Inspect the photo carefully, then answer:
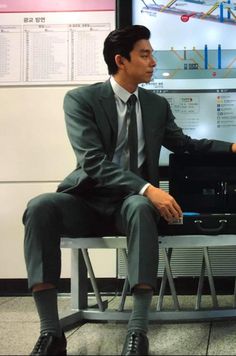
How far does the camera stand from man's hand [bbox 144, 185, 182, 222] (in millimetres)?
1381

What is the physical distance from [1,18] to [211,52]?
1.18 metres

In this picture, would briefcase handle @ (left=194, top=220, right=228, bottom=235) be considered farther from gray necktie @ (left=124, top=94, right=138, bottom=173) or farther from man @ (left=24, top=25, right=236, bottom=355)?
gray necktie @ (left=124, top=94, right=138, bottom=173)

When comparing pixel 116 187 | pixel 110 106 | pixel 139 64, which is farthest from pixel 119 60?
pixel 116 187

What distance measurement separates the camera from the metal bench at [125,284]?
1593 millimetres

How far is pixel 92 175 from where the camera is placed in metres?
1.52

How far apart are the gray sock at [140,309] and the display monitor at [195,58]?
3.56ft

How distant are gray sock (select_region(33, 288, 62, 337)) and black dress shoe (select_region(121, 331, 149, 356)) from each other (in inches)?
9.1

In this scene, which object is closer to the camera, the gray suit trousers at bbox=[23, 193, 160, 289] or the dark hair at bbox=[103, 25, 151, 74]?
the gray suit trousers at bbox=[23, 193, 160, 289]

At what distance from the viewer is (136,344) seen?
1221 mm

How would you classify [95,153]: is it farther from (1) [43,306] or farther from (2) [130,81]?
(1) [43,306]

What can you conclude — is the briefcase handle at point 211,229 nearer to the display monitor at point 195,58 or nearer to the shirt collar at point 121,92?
the shirt collar at point 121,92

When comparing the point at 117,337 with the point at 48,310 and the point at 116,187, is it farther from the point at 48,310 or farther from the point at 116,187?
the point at 116,187

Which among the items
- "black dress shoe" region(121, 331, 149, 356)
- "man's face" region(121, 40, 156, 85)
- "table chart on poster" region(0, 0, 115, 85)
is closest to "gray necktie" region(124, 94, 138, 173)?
"man's face" region(121, 40, 156, 85)

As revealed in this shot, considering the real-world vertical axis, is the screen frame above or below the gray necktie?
above
